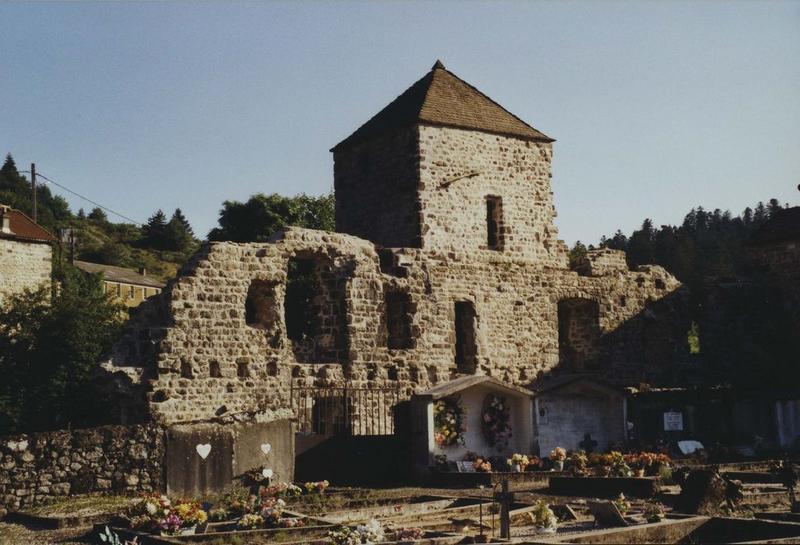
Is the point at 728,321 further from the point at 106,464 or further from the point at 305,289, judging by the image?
the point at 106,464

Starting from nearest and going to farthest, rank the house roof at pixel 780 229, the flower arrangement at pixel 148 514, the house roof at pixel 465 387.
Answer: the flower arrangement at pixel 148 514
the house roof at pixel 465 387
the house roof at pixel 780 229

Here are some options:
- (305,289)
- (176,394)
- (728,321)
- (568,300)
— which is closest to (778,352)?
(728,321)

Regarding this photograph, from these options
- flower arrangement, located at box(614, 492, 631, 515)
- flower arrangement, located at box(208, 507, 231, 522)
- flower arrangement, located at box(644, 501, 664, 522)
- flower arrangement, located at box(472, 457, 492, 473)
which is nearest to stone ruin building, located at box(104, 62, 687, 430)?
flower arrangement, located at box(472, 457, 492, 473)

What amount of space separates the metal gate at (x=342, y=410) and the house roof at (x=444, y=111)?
24.7 feet

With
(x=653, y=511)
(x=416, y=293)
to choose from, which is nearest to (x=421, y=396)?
(x=416, y=293)

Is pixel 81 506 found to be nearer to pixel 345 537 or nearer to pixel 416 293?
pixel 345 537

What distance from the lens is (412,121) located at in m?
27.0

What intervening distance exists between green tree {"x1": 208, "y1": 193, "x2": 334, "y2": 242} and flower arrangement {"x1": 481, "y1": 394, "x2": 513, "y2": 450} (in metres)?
21.1

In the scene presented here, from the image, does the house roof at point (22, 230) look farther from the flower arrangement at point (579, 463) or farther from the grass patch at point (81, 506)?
the flower arrangement at point (579, 463)

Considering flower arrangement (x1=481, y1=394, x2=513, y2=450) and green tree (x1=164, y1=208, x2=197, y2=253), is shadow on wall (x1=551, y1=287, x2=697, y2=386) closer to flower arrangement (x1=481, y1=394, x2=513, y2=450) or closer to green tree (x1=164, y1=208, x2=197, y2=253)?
flower arrangement (x1=481, y1=394, x2=513, y2=450)

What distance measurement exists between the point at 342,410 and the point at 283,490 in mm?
6861

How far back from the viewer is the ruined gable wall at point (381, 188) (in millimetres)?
26891

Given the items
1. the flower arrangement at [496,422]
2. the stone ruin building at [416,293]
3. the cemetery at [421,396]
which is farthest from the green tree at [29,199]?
the flower arrangement at [496,422]

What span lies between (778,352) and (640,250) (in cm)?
2876
